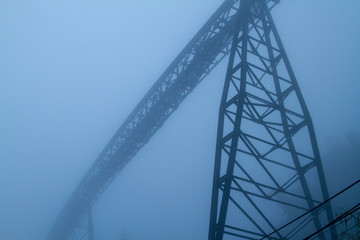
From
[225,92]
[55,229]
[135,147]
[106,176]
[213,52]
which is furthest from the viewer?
[55,229]

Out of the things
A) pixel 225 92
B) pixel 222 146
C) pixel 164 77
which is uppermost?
pixel 164 77

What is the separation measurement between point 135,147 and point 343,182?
1949cm

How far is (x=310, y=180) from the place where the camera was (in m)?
28.2

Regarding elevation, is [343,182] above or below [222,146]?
above

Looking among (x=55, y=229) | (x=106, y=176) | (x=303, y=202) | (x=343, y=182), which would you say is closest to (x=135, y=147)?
(x=106, y=176)

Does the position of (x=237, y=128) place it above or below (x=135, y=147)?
below

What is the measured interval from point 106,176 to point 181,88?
7.34m

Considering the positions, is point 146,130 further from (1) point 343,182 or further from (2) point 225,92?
(1) point 343,182

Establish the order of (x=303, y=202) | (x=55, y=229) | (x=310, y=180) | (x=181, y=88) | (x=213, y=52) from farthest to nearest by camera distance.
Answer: (x=310, y=180) → (x=303, y=202) → (x=55, y=229) → (x=181, y=88) → (x=213, y=52)

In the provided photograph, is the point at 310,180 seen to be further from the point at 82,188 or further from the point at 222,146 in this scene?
the point at 222,146

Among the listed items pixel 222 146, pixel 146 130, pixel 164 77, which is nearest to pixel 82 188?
pixel 146 130

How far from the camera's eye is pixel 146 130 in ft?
44.3

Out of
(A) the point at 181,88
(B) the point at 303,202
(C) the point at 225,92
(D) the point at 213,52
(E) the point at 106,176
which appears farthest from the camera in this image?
(B) the point at 303,202

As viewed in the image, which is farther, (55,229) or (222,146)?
(55,229)
